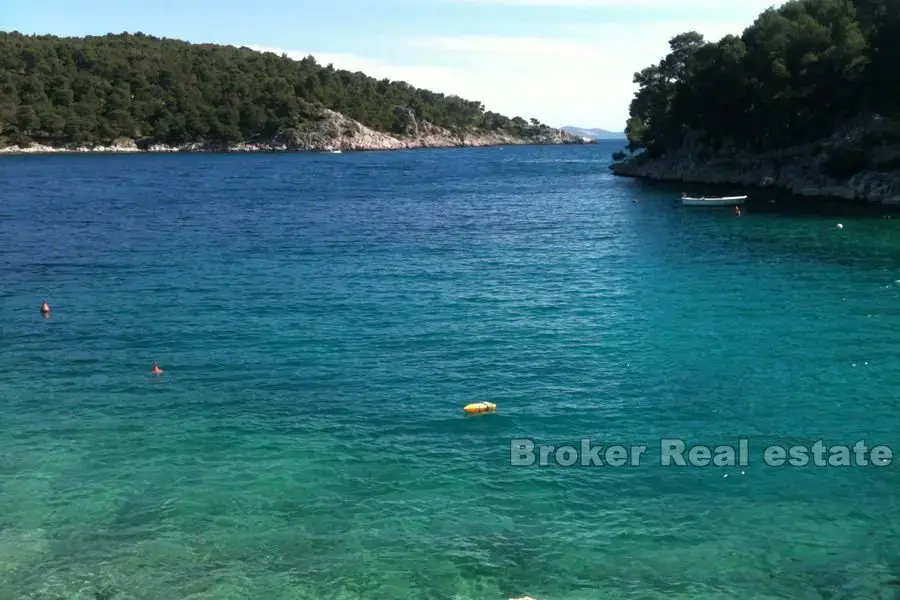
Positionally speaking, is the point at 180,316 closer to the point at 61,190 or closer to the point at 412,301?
the point at 412,301

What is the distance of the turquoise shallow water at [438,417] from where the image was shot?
18.7m

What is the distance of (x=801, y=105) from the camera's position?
307 ft

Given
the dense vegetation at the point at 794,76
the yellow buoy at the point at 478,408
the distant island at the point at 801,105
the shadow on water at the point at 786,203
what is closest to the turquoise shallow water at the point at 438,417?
the yellow buoy at the point at 478,408

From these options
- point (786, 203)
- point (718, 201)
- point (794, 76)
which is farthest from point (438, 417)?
point (794, 76)

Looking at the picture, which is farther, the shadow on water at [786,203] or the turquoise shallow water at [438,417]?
the shadow on water at [786,203]

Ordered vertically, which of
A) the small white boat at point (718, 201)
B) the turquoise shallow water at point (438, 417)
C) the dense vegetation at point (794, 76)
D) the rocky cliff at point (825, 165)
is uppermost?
the dense vegetation at point (794, 76)

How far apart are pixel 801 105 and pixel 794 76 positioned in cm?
339

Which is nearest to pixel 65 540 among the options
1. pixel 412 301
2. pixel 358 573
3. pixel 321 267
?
pixel 358 573

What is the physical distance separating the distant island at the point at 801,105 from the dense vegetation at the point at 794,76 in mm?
127

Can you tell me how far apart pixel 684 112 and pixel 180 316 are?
90622 mm

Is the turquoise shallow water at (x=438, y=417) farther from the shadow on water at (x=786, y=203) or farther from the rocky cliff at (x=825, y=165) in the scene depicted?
the rocky cliff at (x=825, y=165)

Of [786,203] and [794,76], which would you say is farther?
[794,76]

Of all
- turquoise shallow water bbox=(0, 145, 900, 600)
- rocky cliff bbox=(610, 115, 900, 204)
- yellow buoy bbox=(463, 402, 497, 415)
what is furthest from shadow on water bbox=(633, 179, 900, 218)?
yellow buoy bbox=(463, 402, 497, 415)

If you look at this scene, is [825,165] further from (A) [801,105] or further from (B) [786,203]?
(A) [801,105]
